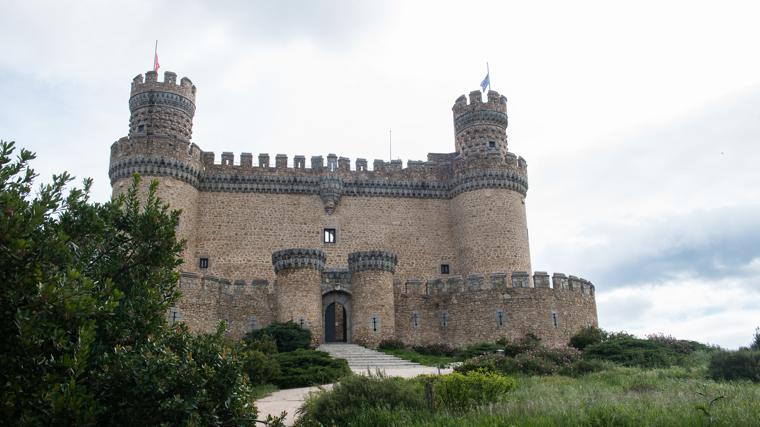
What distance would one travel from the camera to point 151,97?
32.3 meters

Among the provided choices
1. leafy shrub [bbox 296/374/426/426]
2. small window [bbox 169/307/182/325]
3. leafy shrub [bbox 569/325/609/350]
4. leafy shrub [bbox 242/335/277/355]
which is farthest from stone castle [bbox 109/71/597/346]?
leafy shrub [bbox 296/374/426/426]

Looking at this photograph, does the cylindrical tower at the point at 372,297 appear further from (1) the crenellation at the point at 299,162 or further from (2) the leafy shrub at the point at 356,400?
(2) the leafy shrub at the point at 356,400

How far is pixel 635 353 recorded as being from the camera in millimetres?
20891

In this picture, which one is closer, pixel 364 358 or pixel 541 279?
pixel 364 358

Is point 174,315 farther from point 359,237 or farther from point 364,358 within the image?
point 359,237

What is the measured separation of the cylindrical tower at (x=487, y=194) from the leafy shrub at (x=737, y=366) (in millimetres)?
14904

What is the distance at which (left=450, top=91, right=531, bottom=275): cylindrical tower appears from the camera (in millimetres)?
31812

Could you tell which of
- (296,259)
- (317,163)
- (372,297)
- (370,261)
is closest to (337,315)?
(372,297)

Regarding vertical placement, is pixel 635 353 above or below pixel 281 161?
below

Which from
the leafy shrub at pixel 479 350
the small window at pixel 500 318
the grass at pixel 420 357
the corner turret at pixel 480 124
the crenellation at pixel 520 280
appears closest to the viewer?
the grass at pixel 420 357

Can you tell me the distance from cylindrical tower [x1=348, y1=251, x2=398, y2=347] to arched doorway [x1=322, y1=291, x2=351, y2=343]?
1.70 ft

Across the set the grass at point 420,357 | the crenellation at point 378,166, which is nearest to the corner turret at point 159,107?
the crenellation at point 378,166

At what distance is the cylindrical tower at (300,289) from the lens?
83.5 feet

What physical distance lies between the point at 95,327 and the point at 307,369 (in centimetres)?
1042
